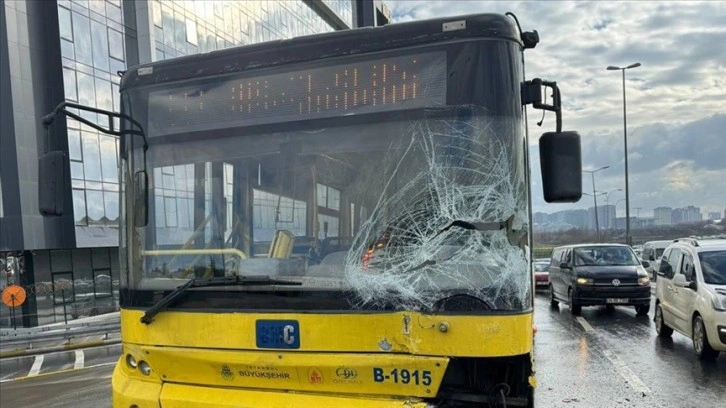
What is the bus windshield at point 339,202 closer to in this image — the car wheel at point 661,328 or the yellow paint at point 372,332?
the yellow paint at point 372,332

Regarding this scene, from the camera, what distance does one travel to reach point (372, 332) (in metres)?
3.09

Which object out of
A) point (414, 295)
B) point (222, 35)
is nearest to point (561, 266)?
point (414, 295)

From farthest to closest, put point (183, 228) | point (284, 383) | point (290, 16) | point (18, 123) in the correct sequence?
1. point (290, 16)
2. point (18, 123)
3. point (183, 228)
4. point (284, 383)

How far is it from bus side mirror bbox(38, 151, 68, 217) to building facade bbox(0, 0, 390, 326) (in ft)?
62.7

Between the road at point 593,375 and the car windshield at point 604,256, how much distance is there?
6.84ft

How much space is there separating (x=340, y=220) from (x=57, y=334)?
13571 millimetres

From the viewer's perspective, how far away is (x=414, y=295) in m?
3.05

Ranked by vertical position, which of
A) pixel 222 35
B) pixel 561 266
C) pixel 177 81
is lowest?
pixel 561 266

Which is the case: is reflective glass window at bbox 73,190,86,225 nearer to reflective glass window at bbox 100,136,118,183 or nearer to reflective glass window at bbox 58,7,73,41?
reflective glass window at bbox 100,136,118,183

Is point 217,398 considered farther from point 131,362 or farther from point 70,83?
point 70,83

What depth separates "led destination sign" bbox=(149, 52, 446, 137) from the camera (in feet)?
10.5

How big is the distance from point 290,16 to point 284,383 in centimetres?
4535

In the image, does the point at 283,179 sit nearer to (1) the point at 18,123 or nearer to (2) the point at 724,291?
(2) the point at 724,291

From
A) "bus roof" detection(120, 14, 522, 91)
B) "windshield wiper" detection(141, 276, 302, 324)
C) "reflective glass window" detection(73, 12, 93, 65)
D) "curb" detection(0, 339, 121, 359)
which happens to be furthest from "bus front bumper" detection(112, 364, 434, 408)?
"reflective glass window" detection(73, 12, 93, 65)
